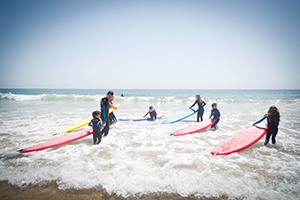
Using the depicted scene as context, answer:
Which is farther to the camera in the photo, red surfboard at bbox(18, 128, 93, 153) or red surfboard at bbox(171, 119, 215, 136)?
red surfboard at bbox(171, 119, 215, 136)

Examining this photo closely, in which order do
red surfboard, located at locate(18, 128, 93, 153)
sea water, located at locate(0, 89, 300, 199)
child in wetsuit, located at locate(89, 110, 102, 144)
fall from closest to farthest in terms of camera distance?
sea water, located at locate(0, 89, 300, 199), red surfboard, located at locate(18, 128, 93, 153), child in wetsuit, located at locate(89, 110, 102, 144)

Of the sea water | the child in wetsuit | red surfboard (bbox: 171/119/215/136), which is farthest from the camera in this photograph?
red surfboard (bbox: 171/119/215/136)

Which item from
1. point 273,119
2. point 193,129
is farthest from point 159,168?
point 273,119

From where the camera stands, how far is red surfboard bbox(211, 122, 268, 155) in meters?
3.76

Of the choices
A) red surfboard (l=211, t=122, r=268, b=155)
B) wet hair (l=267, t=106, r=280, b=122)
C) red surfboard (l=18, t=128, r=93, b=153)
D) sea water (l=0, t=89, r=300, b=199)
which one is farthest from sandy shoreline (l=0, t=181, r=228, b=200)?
wet hair (l=267, t=106, r=280, b=122)

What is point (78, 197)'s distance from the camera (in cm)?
224

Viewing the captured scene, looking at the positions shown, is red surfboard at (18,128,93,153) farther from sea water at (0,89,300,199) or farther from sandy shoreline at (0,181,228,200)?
sandy shoreline at (0,181,228,200)

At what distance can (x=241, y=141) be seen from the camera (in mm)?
4160

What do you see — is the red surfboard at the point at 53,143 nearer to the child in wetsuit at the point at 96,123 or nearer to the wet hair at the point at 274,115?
the child in wetsuit at the point at 96,123

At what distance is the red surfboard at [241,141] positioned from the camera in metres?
3.76

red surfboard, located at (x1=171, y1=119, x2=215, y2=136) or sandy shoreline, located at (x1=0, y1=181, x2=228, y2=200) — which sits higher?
red surfboard, located at (x1=171, y1=119, x2=215, y2=136)

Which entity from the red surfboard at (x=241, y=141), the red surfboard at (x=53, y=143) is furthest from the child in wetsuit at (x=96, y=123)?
the red surfboard at (x=241, y=141)

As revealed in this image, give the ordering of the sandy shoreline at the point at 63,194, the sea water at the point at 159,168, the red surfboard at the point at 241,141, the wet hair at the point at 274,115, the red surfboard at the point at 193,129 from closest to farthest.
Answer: the sandy shoreline at the point at 63,194
the sea water at the point at 159,168
the red surfboard at the point at 241,141
the wet hair at the point at 274,115
the red surfboard at the point at 193,129

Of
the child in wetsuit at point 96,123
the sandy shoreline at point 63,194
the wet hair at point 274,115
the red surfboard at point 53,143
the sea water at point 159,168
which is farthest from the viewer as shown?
the child in wetsuit at point 96,123
